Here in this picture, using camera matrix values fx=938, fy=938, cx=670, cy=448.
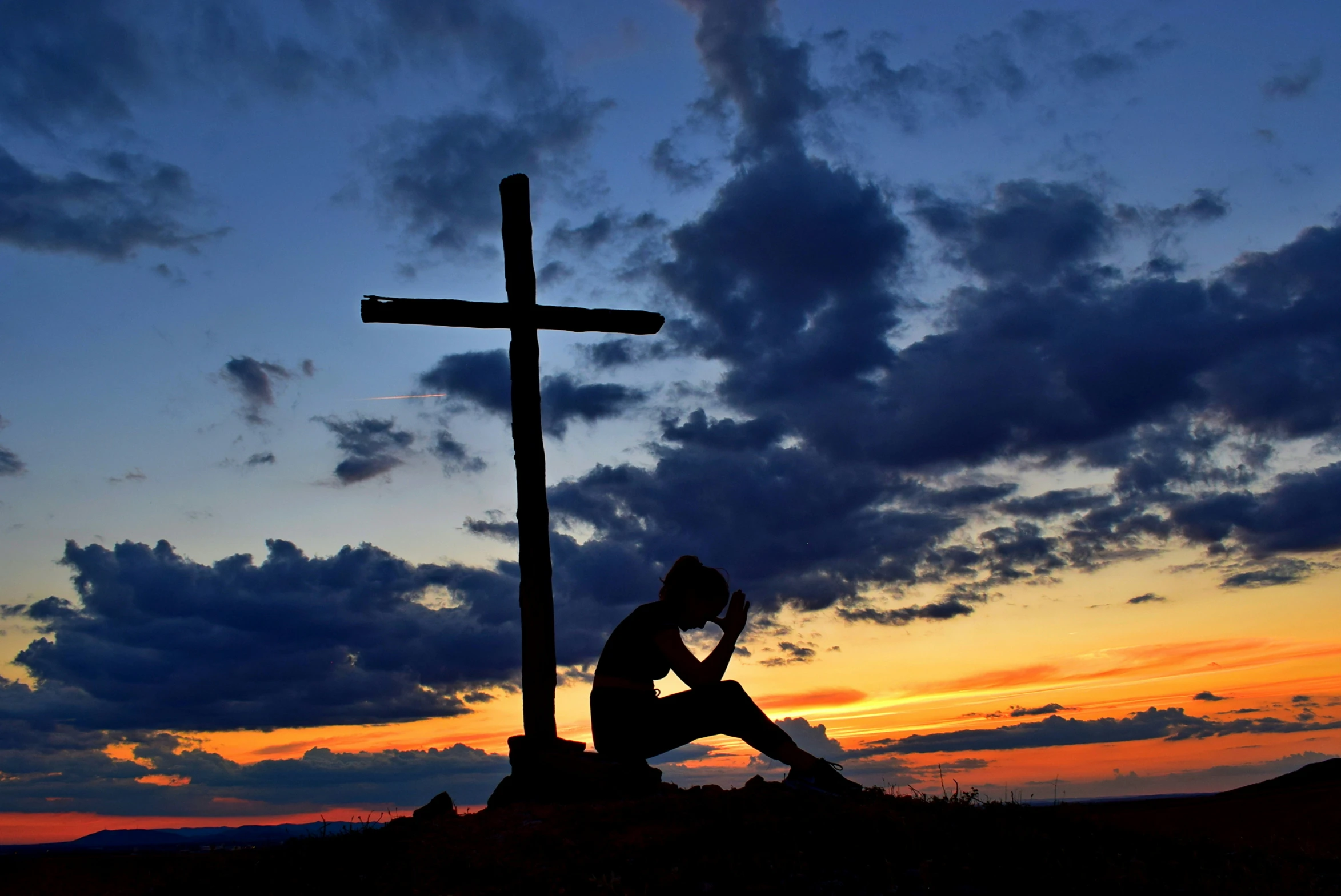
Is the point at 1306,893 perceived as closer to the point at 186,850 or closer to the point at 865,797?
the point at 865,797

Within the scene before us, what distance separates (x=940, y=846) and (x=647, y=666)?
8.87 feet

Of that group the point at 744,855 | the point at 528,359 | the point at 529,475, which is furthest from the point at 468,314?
the point at 744,855

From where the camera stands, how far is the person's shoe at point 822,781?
25.8 ft

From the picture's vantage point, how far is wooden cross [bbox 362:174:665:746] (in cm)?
973

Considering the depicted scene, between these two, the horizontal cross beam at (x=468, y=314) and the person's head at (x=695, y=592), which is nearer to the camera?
the person's head at (x=695, y=592)

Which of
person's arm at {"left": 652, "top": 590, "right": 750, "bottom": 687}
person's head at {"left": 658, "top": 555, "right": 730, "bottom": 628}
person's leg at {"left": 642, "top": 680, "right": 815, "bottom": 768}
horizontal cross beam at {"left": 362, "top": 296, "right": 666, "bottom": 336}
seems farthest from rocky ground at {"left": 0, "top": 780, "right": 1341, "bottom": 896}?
horizontal cross beam at {"left": 362, "top": 296, "right": 666, "bottom": 336}

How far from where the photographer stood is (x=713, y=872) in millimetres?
6363

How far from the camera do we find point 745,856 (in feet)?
21.8

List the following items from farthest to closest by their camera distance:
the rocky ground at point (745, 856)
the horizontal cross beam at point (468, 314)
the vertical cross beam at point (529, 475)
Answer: the horizontal cross beam at point (468, 314), the vertical cross beam at point (529, 475), the rocky ground at point (745, 856)

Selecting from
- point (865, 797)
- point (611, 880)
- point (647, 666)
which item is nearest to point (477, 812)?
→ point (647, 666)

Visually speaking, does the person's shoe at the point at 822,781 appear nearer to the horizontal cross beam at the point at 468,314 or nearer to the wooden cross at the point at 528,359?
the wooden cross at the point at 528,359

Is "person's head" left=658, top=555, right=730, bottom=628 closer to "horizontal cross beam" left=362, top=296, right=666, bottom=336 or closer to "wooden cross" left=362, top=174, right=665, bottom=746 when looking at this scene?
"wooden cross" left=362, top=174, right=665, bottom=746

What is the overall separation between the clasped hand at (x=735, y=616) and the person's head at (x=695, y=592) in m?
0.08

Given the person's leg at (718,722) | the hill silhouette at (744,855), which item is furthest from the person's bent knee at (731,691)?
the hill silhouette at (744,855)
